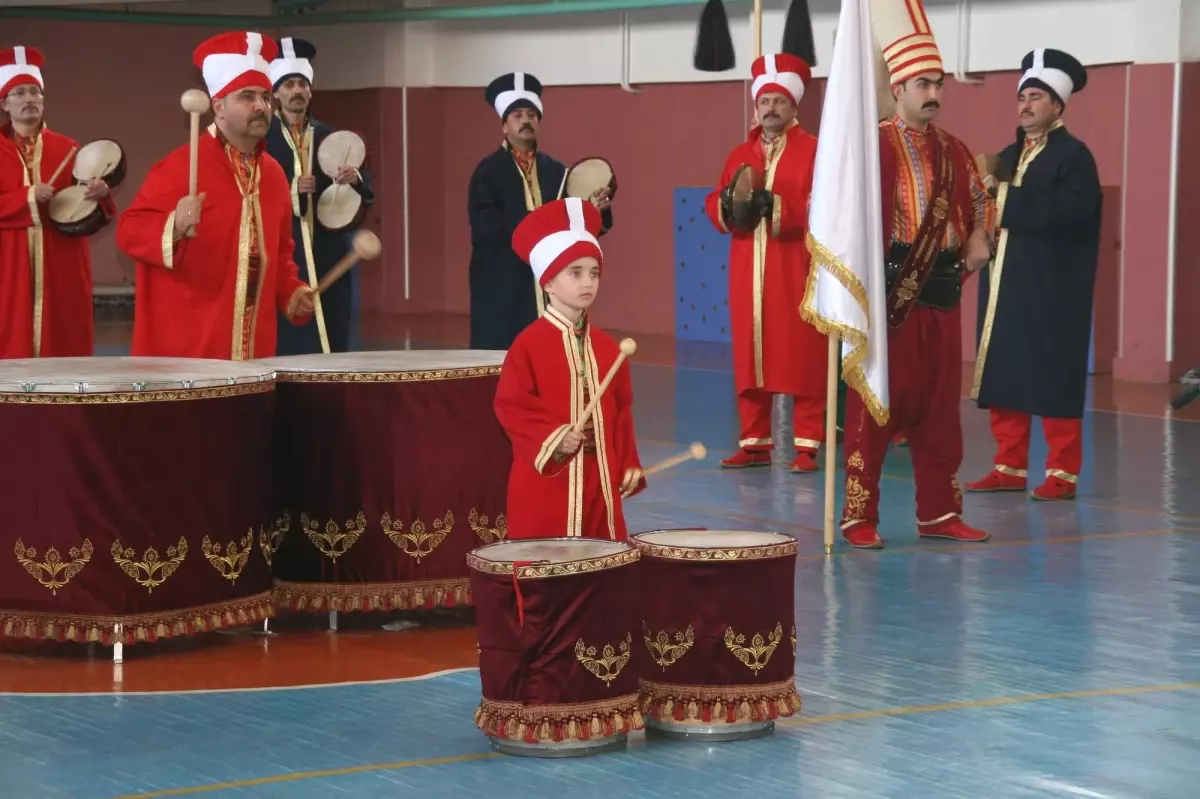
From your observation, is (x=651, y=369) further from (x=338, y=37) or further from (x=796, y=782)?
(x=796, y=782)

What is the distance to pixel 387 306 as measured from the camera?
19984 mm

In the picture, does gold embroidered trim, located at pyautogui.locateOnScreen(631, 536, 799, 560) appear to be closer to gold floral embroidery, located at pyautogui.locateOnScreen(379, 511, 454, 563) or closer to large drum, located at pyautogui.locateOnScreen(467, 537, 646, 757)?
large drum, located at pyautogui.locateOnScreen(467, 537, 646, 757)

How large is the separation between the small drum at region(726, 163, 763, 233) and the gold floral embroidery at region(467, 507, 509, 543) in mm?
3423

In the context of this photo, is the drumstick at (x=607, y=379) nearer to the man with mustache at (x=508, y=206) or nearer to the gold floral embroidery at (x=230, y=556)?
the gold floral embroidery at (x=230, y=556)

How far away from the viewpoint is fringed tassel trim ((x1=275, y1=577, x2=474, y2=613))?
6055mm

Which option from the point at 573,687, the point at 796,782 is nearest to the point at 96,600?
the point at 573,687

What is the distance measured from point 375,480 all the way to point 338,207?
3.59m

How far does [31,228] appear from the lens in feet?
29.5

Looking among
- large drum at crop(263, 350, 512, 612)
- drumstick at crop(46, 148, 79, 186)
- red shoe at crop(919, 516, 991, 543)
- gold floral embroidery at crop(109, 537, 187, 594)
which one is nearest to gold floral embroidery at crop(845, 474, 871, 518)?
red shoe at crop(919, 516, 991, 543)

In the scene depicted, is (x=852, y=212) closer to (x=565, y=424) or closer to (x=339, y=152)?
(x=565, y=424)

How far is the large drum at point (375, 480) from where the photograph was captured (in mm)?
6027

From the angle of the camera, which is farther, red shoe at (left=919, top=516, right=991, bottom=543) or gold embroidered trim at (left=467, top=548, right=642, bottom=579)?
red shoe at (left=919, top=516, right=991, bottom=543)

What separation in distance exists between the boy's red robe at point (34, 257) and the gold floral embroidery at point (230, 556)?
3406 mm

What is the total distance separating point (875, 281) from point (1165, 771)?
2.77m
